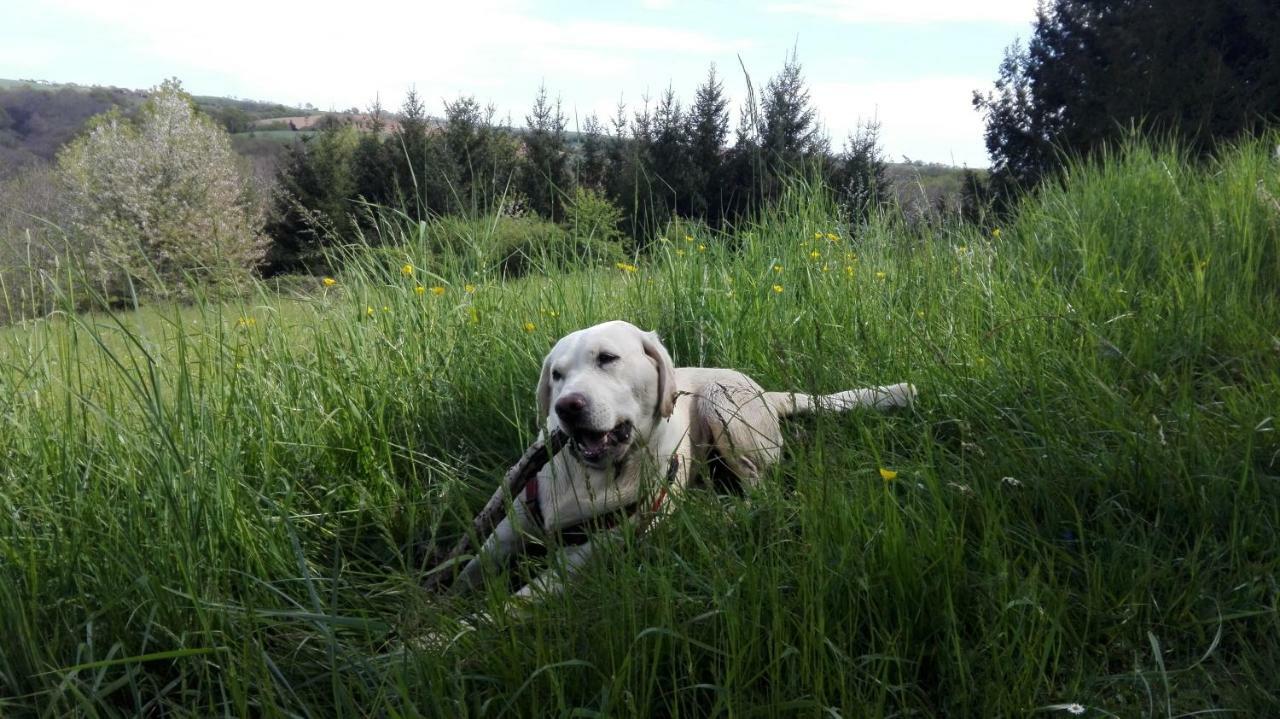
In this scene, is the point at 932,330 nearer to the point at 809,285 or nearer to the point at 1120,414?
the point at 809,285

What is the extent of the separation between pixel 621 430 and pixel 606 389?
0.15 metres

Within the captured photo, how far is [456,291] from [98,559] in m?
2.17

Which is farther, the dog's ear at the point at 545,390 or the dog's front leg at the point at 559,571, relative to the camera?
the dog's ear at the point at 545,390

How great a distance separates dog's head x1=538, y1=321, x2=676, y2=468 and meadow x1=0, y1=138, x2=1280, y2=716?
1.16 ft

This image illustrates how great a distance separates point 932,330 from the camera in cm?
366

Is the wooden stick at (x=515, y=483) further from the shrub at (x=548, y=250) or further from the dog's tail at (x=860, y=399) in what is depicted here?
the shrub at (x=548, y=250)

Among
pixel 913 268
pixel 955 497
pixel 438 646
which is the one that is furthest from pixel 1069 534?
pixel 913 268

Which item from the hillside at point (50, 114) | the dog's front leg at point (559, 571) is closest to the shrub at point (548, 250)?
the dog's front leg at point (559, 571)

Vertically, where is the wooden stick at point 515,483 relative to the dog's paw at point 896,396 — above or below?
below

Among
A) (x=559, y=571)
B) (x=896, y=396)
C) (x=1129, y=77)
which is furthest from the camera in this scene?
(x=1129, y=77)

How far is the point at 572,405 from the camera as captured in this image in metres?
2.59

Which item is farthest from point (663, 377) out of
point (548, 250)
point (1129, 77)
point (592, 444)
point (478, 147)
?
point (1129, 77)

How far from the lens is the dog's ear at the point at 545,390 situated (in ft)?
A: 9.57

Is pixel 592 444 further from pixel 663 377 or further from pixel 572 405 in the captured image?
pixel 663 377
